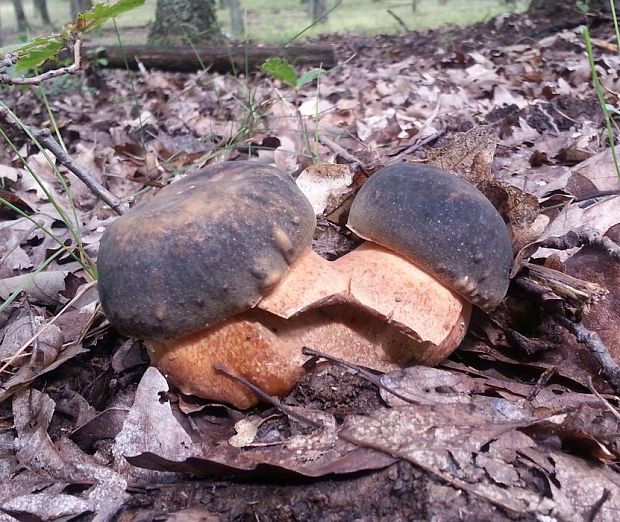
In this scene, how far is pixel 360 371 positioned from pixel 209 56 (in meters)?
Answer: 8.08

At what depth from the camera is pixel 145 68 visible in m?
9.36

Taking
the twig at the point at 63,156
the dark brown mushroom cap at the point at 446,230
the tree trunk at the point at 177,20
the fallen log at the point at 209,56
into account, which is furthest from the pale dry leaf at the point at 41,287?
the tree trunk at the point at 177,20

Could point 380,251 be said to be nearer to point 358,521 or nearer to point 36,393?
point 358,521

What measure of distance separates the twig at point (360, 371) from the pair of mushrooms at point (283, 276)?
0.16ft

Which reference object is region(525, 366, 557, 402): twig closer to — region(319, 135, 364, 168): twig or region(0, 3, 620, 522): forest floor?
region(0, 3, 620, 522): forest floor

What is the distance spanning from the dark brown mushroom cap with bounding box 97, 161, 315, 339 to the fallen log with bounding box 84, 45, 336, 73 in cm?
716

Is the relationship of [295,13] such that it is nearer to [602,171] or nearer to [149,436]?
[602,171]

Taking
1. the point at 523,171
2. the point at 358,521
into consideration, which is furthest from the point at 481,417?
the point at 523,171

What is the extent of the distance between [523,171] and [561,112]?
5.44 ft

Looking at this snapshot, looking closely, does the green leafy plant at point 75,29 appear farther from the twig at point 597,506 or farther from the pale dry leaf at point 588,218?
the twig at point 597,506

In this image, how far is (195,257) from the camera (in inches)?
67.5

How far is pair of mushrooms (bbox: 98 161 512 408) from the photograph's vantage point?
1740 millimetres

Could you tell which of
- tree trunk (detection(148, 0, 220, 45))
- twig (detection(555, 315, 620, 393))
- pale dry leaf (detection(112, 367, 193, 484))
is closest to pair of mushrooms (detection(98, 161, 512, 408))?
pale dry leaf (detection(112, 367, 193, 484))

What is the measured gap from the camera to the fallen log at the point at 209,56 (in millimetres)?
8656
